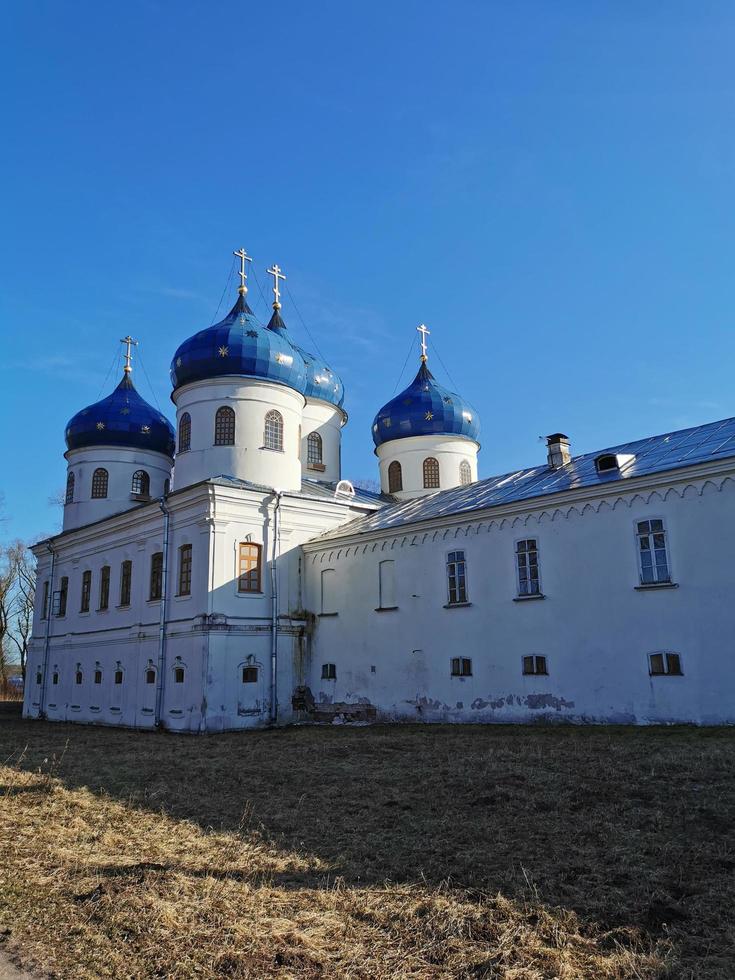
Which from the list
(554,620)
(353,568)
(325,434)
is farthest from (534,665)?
(325,434)

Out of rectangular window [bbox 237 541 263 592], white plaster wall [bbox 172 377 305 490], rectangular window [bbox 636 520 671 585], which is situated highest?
white plaster wall [bbox 172 377 305 490]

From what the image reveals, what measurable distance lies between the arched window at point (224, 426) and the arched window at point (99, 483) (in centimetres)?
700

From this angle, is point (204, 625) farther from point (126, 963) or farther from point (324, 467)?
point (126, 963)

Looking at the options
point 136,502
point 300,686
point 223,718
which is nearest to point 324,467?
point 136,502

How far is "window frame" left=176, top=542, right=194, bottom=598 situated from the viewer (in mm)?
20188

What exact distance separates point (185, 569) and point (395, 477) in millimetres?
9726

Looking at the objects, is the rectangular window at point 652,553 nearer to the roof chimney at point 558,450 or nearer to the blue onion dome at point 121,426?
the roof chimney at point 558,450

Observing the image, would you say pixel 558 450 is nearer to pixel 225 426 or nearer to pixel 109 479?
pixel 225 426

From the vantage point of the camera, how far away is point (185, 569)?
20.5 m

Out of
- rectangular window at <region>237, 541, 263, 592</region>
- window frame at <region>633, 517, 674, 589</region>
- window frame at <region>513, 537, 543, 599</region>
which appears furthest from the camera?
rectangular window at <region>237, 541, 263, 592</region>

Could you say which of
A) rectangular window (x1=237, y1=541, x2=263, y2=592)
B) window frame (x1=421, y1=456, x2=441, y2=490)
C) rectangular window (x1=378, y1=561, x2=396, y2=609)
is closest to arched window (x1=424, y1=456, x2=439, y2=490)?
window frame (x1=421, y1=456, x2=441, y2=490)

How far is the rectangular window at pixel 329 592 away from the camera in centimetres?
2041

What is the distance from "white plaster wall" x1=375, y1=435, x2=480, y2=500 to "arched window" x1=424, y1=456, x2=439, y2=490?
0.11 m

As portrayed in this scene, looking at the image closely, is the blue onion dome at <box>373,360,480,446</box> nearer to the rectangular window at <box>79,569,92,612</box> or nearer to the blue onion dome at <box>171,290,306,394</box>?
the blue onion dome at <box>171,290,306,394</box>
